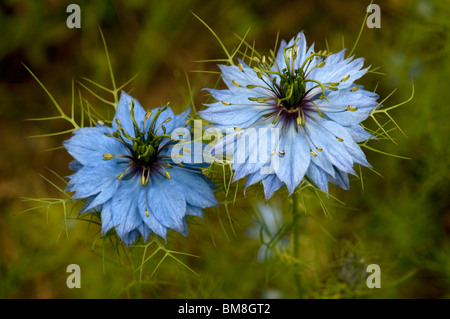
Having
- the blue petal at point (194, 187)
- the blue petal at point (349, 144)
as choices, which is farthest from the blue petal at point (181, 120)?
the blue petal at point (349, 144)

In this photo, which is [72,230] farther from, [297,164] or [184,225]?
[297,164]

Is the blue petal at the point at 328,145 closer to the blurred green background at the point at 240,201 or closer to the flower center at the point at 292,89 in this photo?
the flower center at the point at 292,89

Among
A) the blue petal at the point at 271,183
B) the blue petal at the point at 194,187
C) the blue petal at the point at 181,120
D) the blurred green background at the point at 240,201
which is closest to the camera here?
the blue petal at the point at 271,183

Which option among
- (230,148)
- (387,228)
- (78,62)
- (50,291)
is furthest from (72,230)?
(387,228)

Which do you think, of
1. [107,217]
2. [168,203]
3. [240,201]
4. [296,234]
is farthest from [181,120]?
[240,201]

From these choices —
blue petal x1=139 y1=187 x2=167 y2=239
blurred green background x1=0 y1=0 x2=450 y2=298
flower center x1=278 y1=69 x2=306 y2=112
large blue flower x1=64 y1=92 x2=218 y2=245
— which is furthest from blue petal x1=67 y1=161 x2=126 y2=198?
blurred green background x1=0 y1=0 x2=450 y2=298
